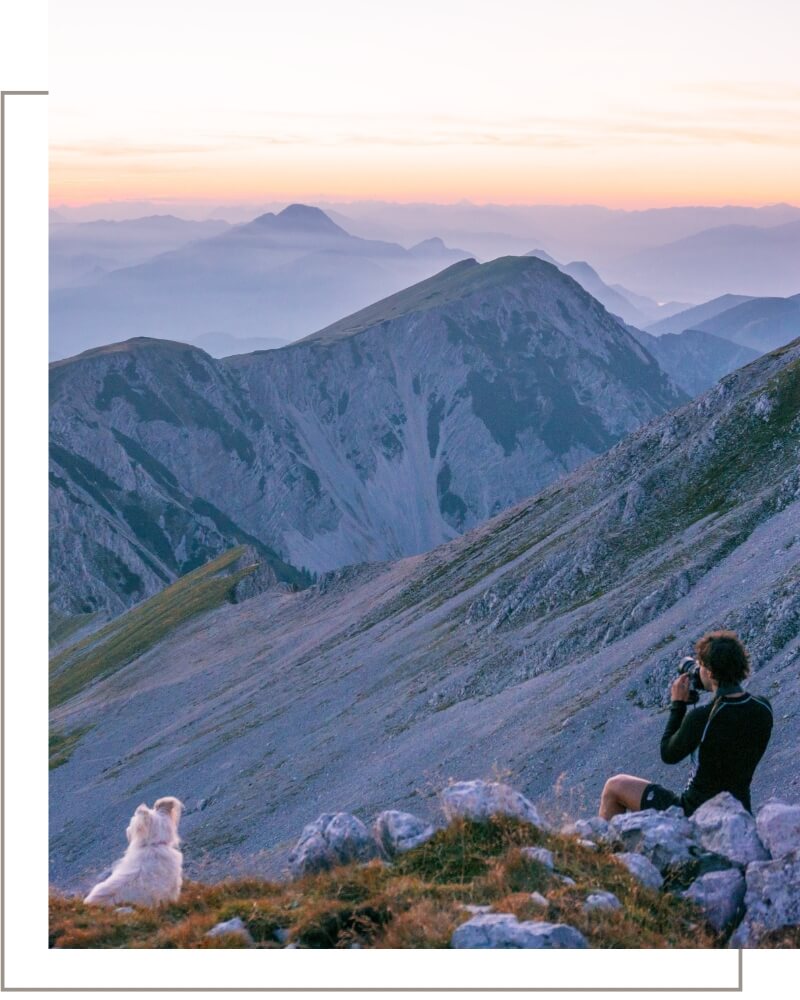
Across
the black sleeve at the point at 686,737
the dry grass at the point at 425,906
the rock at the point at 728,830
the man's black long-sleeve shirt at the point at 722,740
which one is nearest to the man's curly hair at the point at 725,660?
the man's black long-sleeve shirt at the point at 722,740

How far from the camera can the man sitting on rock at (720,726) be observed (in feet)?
40.9

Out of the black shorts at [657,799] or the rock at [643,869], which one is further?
the black shorts at [657,799]

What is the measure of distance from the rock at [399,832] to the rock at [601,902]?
223cm

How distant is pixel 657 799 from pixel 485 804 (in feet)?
6.85

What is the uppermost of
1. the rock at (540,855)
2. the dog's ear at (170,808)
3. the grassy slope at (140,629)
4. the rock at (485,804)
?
the rock at (485,804)

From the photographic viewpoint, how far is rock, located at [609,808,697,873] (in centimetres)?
1265

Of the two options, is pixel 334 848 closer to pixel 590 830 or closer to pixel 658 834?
pixel 590 830

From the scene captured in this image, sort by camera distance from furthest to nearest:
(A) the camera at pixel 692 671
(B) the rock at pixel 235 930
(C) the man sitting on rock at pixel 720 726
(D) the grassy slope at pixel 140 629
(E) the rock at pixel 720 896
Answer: (D) the grassy slope at pixel 140 629
(A) the camera at pixel 692 671
(C) the man sitting on rock at pixel 720 726
(B) the rock at pixel 235 930
(E) the rock at pixel 720 896

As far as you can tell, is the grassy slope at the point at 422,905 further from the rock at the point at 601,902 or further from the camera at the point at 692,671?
the camera at the point at 692,671

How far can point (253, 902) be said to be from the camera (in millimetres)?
12797

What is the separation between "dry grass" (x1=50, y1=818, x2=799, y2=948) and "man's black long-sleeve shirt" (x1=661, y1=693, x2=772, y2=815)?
4.74ft

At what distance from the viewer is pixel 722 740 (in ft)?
41.6
